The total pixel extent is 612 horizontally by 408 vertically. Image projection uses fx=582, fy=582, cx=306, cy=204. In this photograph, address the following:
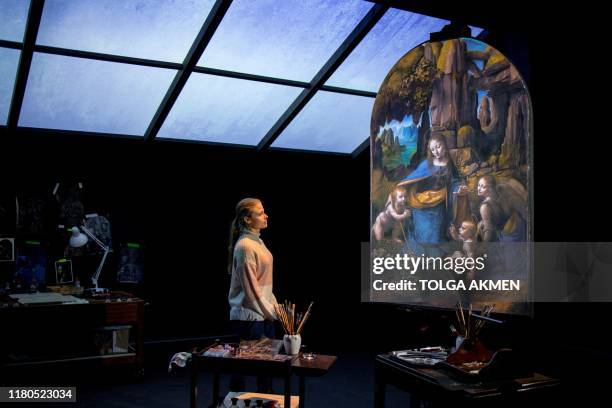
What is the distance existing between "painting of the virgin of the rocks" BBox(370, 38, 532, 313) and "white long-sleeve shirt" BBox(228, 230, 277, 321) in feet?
5.64

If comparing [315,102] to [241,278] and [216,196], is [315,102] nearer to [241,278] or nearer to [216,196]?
[216,196]

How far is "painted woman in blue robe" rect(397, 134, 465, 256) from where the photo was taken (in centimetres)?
489

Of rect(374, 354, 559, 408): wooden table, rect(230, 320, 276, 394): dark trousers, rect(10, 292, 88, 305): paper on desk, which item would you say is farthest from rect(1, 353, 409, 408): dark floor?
rect(374, 354, 559, 408): wooden table

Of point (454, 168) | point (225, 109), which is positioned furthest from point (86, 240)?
point (454, 168)

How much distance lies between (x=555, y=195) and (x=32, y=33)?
414 cm

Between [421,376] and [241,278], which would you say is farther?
[241,278]

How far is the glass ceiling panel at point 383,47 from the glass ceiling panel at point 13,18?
2.75m

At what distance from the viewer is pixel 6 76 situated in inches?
194

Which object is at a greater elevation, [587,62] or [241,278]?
[587,62]

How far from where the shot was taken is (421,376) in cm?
304

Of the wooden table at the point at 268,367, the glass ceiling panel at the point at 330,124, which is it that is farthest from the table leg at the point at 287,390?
the glass ceiling panel at the point at 330,124

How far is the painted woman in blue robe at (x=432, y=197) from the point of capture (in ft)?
16.1

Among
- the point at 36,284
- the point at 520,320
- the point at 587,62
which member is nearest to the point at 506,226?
the point at 520,320

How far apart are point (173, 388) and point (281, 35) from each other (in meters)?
3.38
